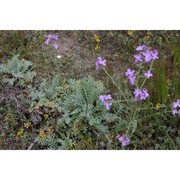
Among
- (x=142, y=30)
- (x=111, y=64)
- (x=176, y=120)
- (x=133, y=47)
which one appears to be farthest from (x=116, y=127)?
(x=142, y=30)

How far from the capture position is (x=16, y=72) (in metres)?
3.66

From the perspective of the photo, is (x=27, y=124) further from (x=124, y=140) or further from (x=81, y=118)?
(x=124, y=140)

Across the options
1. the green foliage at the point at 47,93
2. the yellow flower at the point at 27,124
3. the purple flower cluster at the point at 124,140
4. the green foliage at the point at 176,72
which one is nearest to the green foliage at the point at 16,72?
the green foliage at the point at 47,93

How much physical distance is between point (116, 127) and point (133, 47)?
1.04 m

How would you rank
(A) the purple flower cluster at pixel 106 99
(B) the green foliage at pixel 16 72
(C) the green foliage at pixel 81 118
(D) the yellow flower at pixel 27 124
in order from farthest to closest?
(B) the green foliage at pixel 16 72 → (D) the yellow flower at pixel 27 124 → (C) the green foliage at pixel 81 118 → (A) the purple flower cluster at pixel 106 99

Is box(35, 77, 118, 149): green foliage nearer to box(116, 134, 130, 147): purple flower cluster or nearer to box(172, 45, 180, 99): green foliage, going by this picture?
box(116, 134, 130, 147): purple flower cluster

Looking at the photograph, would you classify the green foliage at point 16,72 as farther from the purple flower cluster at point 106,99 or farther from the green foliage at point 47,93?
the purple flower cluster at point 106,99

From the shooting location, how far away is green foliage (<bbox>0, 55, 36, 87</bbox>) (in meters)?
3.61

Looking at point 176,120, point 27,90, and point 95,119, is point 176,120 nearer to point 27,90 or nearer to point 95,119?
point 95,119

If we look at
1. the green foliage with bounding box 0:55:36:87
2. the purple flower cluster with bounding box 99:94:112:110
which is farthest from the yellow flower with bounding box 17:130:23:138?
the purple flower cluster with bounding box 99:94:112:110

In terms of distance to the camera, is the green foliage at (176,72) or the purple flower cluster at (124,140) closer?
the purple flower cluster at (124,140)

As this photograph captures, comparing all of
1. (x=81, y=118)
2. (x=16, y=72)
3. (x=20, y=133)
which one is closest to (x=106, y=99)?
(x=81, y=118)

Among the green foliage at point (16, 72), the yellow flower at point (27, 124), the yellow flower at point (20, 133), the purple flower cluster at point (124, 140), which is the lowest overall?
the yellow flower at point (20, 133)

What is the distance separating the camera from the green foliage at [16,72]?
361 cm
